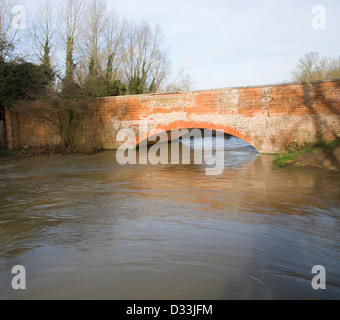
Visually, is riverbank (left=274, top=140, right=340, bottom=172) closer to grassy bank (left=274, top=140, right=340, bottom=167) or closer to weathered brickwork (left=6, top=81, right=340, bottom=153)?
grassy bank (left=274, top=140, right=340, bottom=167)

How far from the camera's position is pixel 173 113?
14273 millimetres

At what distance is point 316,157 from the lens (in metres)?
10.2

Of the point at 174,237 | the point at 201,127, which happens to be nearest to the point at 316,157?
the point at 201,127

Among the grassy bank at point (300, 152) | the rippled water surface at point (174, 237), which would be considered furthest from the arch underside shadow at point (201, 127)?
the rippled water surface at point (174, 237)

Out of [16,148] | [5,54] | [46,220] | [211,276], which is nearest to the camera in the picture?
[211,276]

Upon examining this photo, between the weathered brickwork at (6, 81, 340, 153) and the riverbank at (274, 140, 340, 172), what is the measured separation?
2.44ft

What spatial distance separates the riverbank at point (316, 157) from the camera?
958 centimetres

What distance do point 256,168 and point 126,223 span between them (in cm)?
654

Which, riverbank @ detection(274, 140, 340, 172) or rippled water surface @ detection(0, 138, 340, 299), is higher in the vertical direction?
riverbank @ detection(274, 140, 340, 172)

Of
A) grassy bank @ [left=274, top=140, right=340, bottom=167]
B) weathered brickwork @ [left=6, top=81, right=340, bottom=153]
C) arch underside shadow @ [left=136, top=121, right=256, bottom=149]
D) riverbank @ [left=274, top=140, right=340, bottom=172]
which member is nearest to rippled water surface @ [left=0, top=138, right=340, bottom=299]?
riverbank @ [left=274, top=140, right=340, bottom=172]

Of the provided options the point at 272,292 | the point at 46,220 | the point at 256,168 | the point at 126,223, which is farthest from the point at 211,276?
the point at 256,168

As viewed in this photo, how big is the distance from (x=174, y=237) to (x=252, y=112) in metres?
9.21

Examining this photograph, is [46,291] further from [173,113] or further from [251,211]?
[173,113]

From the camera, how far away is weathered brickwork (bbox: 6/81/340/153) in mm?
11422
